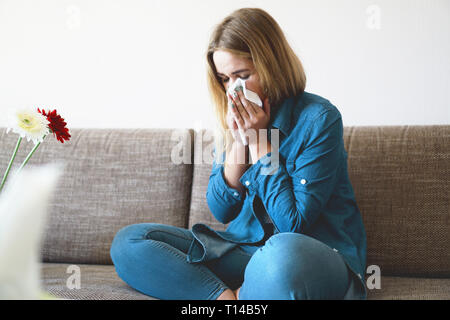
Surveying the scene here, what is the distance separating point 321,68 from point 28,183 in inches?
58.8

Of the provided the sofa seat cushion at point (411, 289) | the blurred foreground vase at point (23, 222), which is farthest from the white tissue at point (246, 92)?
the blurred foreground vase at point (23, 222)

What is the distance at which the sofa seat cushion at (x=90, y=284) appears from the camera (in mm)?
1086

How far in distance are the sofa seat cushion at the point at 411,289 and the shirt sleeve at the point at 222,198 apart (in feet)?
1.31

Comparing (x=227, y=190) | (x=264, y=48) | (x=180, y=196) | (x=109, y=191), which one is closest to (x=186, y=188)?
(x=180, y=196)

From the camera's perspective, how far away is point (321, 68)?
1.70 metres

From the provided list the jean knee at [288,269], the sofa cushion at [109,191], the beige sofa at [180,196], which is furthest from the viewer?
the sofa cushion at [109,191]

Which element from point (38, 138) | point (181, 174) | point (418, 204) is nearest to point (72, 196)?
point (181, 174)

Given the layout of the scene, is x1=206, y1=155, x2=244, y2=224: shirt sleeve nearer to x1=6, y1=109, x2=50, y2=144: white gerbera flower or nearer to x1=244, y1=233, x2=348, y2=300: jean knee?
x1=244, y1=233, x2=348, y2=300: jean knee

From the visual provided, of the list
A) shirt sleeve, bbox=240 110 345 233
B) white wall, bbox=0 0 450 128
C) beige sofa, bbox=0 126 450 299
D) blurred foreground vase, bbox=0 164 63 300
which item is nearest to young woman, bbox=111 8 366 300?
shirt sleeve, bbox=240 110 345 233

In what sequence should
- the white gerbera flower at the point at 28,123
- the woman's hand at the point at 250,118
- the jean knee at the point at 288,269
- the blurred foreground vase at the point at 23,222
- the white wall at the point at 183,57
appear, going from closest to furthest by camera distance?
the blurred foreground vase at the point at 23,222 → the jean knee at the point at 288,269 → the white gerbera flower at the point at 28,123 → the woman's hand at the point at 250,118 → the white wall at the point at 183,57

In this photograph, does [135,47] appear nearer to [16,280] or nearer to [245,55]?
[245,55]

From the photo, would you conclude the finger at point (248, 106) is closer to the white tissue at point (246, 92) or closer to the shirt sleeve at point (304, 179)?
the white tissue at point (246, 92)

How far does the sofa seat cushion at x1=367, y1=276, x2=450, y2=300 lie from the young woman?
0.08 m

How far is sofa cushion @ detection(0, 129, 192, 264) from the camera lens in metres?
1.51
